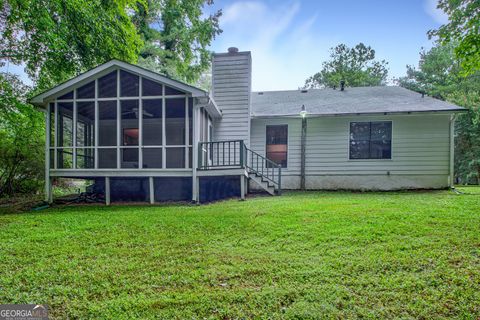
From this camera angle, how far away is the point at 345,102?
38.9 feet

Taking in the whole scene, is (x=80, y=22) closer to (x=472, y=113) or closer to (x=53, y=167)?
(x=53, y=167)

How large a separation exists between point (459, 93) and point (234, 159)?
70.7 feet

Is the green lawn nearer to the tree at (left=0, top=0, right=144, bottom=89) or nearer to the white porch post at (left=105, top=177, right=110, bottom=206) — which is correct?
the white porch post at (left=105, top=177, right=110, bottom=206)

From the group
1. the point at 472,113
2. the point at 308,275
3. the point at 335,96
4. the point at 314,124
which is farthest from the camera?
the point at 472,113

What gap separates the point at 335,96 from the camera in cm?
1290

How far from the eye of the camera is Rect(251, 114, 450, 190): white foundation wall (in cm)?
1029

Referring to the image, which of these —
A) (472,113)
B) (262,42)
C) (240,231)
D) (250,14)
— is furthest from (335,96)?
(472,113)

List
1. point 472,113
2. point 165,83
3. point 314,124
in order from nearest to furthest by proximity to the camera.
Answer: point 165,83
point 314,124
point 472,113

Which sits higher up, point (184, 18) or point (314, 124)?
point (184, 18)

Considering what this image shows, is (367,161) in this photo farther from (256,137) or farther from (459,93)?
(459,93)

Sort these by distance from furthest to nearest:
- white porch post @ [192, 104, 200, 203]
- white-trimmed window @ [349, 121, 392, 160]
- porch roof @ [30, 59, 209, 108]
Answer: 1. white-trimmed window @ [349, 121, 392, 160]
2. white porch post @ [192, 104, 200, 203]
3. porch roof @ [30, 59, 209, 108]

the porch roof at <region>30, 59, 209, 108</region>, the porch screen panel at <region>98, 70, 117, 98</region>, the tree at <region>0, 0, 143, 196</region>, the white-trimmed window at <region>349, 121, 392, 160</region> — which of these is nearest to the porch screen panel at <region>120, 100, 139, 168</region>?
the porch screen panel at <region>98, 70, 117, 98</region>

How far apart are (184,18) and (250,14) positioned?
29.7 feet

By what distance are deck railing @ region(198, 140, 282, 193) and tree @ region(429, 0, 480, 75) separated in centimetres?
547
